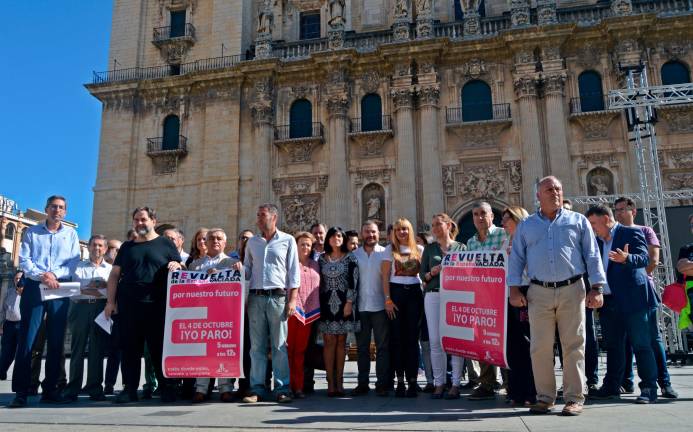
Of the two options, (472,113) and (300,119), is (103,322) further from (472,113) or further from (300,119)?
(472,113)

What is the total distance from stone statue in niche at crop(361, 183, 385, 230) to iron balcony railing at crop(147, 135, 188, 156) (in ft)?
26.9

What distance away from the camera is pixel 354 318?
6559mm

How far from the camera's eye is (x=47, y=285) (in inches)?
239

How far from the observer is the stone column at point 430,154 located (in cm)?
2003

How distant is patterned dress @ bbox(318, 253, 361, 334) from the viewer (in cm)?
644

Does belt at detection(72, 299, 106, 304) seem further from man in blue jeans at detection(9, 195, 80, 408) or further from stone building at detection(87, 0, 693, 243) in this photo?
stone building at detection(87, 0, 693, 243)

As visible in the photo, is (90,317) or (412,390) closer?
(412,390)

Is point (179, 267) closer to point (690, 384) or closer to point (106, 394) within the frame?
point (106, 394)

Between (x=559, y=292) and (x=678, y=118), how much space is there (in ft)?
59.9

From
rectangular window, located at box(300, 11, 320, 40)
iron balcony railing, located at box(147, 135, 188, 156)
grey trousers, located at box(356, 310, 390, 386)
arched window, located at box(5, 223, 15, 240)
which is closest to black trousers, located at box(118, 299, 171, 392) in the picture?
grey trousers, located at box(356, 310, 390, 386)

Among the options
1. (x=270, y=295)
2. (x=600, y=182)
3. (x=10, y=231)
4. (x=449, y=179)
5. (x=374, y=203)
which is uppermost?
(x=10, y=231)

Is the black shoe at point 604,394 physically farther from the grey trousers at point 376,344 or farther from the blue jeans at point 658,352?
the grey trousers at point 376,344

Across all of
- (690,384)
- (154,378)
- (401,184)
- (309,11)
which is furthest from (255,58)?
(690,384)

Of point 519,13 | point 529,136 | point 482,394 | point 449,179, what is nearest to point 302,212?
point 449,179
